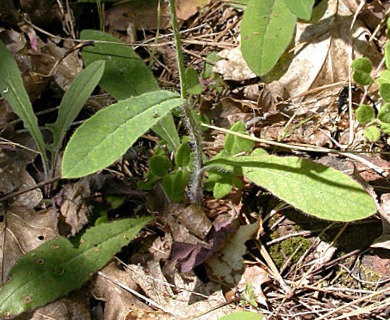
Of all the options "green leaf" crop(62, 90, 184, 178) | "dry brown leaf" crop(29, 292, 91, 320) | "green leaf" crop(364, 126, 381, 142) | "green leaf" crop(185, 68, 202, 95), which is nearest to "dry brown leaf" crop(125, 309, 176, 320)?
"dry brown leaf" crop(29, 292, 91, 320)

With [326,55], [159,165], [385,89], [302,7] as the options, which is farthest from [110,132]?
[326,55]

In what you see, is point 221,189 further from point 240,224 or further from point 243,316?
point 243,316

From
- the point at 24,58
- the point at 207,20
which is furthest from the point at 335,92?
the point at 24,58

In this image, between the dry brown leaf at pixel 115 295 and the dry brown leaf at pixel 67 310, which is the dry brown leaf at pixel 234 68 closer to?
the dry brown leaf at pixel 115 295

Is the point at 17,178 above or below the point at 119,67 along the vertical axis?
below

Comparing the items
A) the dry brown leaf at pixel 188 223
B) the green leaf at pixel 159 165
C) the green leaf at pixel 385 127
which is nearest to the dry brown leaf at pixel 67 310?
the dry brown leaf at pixel 188 223

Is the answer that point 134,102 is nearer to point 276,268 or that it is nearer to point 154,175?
point 154,175
